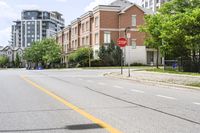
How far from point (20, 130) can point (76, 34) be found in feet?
295

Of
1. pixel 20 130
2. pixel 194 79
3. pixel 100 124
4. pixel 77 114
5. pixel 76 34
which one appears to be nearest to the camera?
pixel 20 130

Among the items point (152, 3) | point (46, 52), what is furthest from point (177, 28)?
point (152, 3)

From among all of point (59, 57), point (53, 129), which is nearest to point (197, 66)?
point (53, 129)

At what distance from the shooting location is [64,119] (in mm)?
10289

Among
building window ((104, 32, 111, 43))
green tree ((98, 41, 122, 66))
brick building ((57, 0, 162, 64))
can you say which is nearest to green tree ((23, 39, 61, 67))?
brick building ((57, 0, 162, 64))

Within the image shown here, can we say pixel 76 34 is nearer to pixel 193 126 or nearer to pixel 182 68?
pixel 182 68

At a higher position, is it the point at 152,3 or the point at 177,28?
the point at 152,3

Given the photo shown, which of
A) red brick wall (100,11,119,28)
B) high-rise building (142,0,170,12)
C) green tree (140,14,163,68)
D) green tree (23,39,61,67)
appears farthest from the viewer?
high-rise building (142,0,170,12)

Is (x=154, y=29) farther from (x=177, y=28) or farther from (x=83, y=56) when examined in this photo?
(x=83, y=56)

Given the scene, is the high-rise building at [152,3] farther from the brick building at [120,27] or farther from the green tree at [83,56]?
the green tree at [83,56]

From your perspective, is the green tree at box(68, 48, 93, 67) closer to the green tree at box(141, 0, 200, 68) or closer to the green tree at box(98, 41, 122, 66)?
the green tree at box(98, 41, 122, 66)

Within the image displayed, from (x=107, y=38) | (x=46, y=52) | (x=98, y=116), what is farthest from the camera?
(x=46, y=52)

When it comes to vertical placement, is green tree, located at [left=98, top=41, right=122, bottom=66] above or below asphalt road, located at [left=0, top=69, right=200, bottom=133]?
above

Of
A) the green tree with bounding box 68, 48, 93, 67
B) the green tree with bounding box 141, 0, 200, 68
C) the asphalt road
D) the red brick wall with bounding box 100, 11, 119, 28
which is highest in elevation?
the red brick wall with bounding box 100, 11, 119, 28
